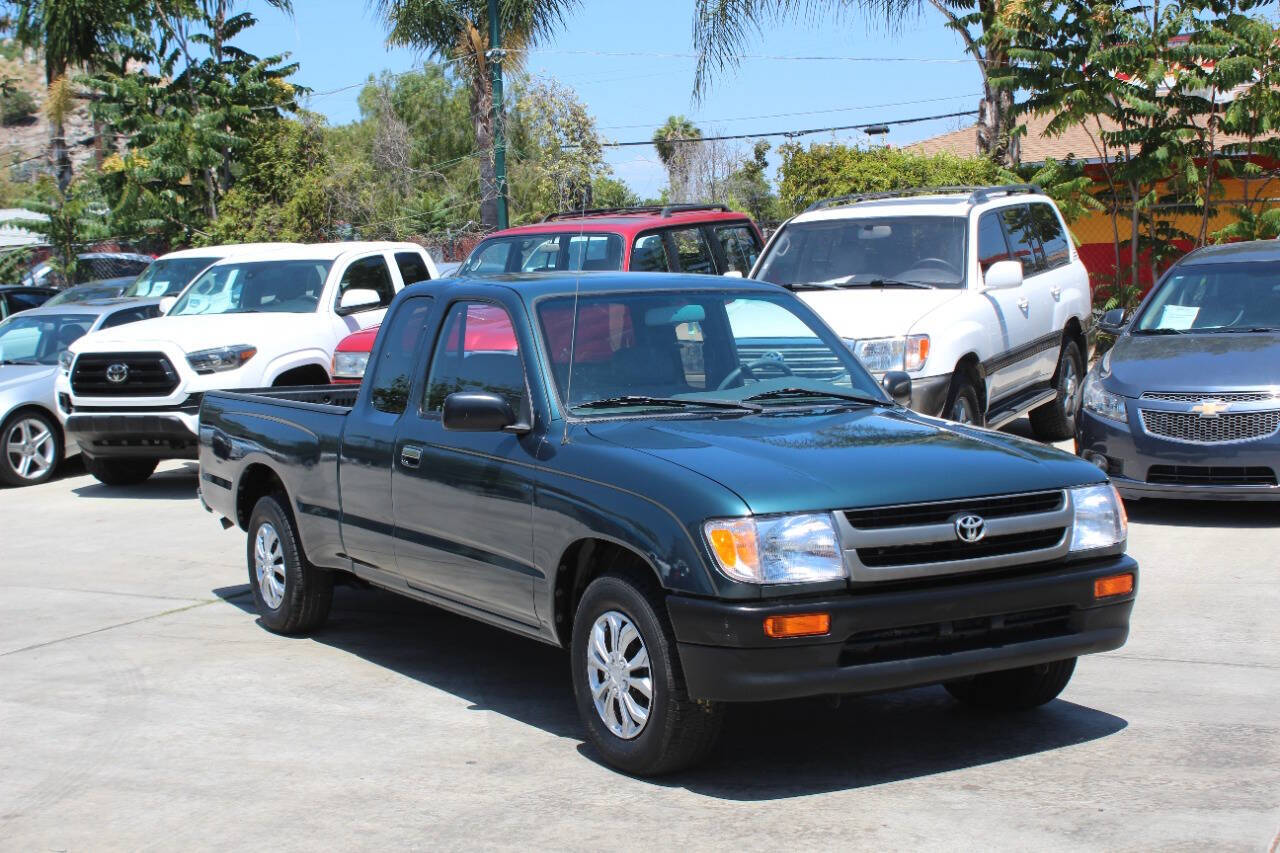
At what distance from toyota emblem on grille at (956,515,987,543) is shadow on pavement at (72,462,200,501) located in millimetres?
9759

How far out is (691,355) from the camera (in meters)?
6.39

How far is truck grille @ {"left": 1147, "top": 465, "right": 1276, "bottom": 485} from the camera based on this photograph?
31.7ft

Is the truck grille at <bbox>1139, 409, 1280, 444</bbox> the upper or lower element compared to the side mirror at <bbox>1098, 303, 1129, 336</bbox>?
lower

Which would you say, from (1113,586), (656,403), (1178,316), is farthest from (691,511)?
(1178,316)

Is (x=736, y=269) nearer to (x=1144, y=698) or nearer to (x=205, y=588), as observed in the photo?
(x=205, y=588)

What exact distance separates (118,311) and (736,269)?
659cm

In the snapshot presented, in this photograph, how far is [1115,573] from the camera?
17.8 feet

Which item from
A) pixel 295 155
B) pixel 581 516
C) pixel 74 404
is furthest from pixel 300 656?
pixel 295 155

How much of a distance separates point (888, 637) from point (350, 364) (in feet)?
27.7

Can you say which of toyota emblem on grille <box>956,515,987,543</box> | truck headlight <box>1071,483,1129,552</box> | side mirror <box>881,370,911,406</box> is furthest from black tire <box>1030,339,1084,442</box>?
toyota emblem on grille <box>956,515,987,543</box>

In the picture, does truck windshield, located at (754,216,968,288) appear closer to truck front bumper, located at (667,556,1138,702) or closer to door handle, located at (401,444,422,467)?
door handle, located at (401,444,422,467)

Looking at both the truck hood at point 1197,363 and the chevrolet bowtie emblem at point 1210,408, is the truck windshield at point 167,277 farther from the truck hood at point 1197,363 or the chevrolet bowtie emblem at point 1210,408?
the chevrolet bowtie emblem at point 1210,408

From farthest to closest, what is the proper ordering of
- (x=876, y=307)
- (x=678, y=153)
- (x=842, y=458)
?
(x=678, y=153), (x=876, y=307), (x=842, y=458)

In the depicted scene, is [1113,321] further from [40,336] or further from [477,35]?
[477,35]
